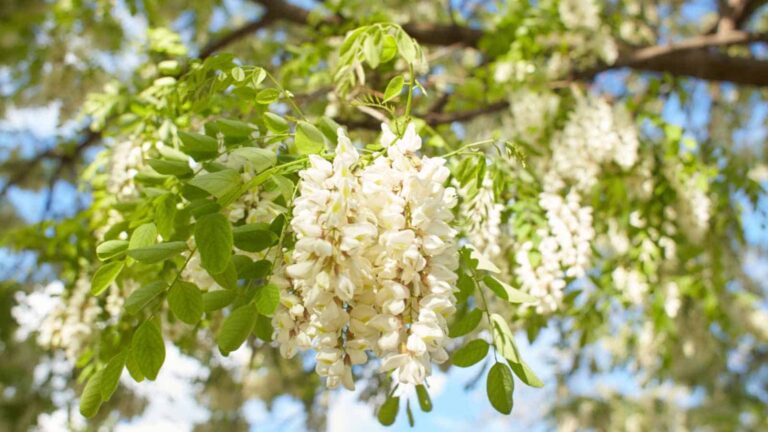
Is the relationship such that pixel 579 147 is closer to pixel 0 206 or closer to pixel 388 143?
pixel 388 143

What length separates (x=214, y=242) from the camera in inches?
43.8

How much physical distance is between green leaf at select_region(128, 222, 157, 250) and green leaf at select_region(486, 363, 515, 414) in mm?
646

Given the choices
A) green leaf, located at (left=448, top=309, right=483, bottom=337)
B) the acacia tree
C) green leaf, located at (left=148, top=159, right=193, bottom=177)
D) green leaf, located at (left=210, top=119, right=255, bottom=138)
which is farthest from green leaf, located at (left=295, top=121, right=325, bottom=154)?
green leaf, located at (left=448, top=309, right=483, bottom=337)

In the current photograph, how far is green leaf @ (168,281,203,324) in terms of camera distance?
1183mm

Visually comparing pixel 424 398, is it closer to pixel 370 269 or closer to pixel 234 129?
pixel 370 269

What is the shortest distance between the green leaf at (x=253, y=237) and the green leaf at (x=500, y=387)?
43cm

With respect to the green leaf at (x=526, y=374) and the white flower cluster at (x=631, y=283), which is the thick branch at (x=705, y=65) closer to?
the white flower cluster at (x=631, y=283)

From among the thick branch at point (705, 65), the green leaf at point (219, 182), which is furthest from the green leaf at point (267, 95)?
the thick branch at point (705, 65)

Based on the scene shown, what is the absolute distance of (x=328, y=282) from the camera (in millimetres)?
967

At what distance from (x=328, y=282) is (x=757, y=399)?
26.4 feet

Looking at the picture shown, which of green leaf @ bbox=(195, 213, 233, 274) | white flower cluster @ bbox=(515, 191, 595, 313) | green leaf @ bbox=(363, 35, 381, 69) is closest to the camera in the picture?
green leaf @ bbox=(195, 213, 233, 274)

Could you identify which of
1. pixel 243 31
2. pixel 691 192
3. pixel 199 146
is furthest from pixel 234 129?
pixel 243 31

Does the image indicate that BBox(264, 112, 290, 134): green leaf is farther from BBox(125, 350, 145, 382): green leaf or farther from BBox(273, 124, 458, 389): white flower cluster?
BBox(125, 350, 145, 382): green leaf

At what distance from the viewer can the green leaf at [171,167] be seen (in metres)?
1.38
